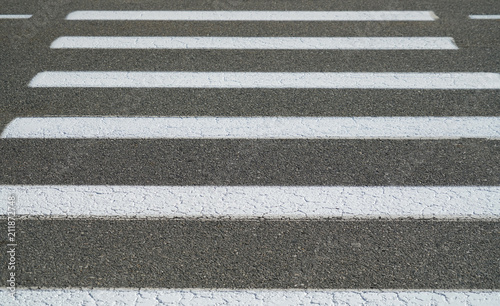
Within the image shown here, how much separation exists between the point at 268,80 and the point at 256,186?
1676mm

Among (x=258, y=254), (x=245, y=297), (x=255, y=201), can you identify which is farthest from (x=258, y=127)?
(x=245, y=297)

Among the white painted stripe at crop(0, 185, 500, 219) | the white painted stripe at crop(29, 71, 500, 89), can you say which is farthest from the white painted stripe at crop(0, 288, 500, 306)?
the white painted stripe at crop(29, 71, 500, 89)

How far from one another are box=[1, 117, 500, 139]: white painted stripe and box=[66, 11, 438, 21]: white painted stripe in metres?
2.49

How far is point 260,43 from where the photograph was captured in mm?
5945

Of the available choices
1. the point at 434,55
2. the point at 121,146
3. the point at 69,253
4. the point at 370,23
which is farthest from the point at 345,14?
the point at 69,253

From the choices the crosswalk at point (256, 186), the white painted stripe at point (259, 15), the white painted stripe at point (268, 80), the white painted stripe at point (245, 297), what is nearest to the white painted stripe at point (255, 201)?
the crosswalk at point (256, 186)

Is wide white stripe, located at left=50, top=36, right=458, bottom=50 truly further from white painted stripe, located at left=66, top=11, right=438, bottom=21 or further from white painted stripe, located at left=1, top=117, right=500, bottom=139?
white painted stripe, located at left=1, top=117, right=500, bottom=139

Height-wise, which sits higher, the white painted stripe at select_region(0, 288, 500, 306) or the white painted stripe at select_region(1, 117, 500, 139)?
the white painted stripe at select_region(0, 288, 500, 306)

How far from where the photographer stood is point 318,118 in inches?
176

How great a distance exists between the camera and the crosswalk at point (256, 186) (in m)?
2.87

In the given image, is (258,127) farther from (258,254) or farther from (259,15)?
(259,15)

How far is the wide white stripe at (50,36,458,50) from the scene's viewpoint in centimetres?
583

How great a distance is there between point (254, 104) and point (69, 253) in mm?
2115

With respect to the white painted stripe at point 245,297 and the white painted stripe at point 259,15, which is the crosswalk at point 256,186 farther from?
the white painted stripe at point 259,15
